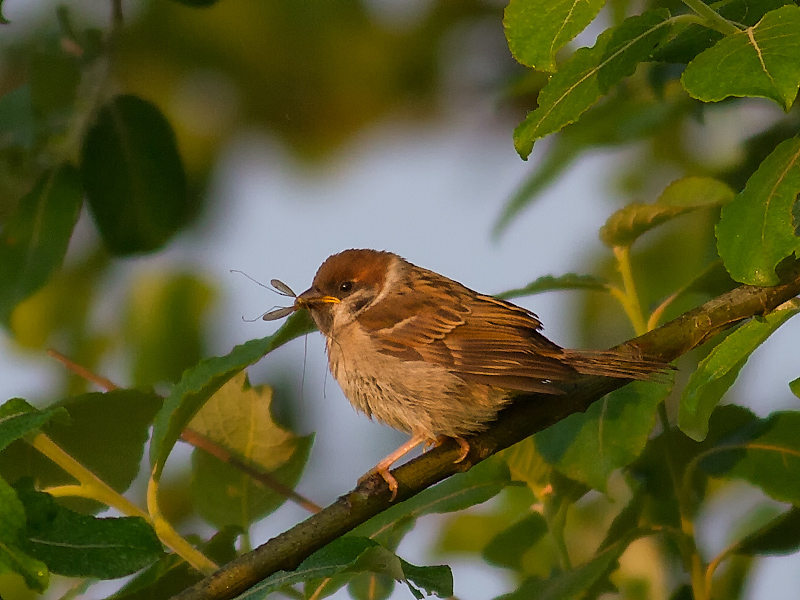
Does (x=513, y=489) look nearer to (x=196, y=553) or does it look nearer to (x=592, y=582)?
(x=592, y=582)

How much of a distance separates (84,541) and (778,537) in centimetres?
163

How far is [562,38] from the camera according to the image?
1.54 m

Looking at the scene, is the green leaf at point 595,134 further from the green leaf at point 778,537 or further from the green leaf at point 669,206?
the green leaf at point 778,537

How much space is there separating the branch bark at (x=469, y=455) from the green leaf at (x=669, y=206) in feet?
1.52

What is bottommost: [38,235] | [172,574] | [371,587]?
Result: [371,587]

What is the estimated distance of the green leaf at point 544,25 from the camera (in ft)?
5.00

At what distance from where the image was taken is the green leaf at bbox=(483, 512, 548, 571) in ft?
8.73

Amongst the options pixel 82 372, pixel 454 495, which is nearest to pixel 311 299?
pixel 82 372

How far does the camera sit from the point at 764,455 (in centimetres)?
243

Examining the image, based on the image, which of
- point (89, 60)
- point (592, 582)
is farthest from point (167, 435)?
point (89, 60)

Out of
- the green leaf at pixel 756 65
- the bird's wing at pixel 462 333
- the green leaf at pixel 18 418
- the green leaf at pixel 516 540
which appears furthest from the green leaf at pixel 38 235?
the green leaf at pixel 756 65

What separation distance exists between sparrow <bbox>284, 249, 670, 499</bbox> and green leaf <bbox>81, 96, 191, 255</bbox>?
56 centimetres

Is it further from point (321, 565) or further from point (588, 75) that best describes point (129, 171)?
point (588, 75)

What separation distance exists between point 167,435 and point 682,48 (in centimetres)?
135
